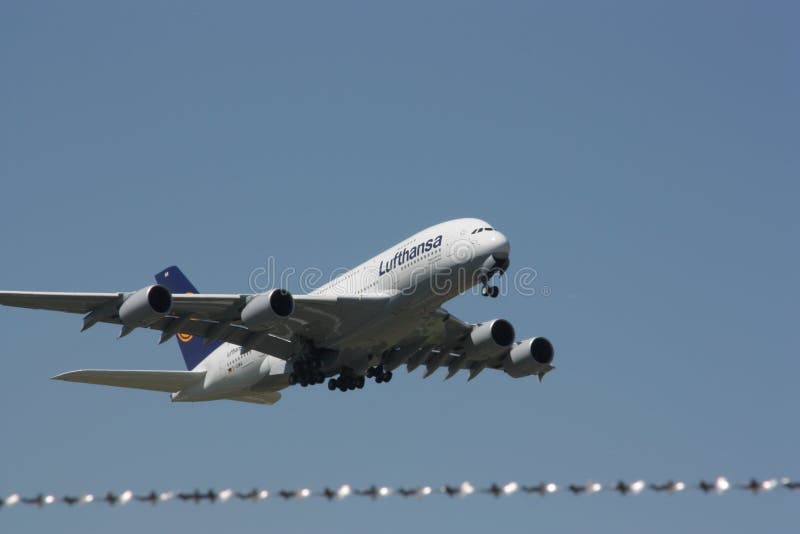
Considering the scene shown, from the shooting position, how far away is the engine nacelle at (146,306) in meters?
41.1

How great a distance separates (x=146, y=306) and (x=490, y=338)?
15406 millimetres

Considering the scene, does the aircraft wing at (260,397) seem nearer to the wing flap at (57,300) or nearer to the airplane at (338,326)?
the airplane at (338,326)

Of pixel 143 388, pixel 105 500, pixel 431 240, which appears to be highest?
pixel 431 240

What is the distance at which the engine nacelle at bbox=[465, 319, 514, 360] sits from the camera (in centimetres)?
4941

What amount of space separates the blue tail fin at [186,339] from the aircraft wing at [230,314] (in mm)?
3826

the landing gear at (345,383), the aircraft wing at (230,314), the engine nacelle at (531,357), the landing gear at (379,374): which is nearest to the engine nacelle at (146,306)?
the aircraft wing at (230,314)

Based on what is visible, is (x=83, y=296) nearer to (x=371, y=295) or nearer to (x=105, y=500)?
(x=371, y=295)

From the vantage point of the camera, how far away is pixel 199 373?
51156mm

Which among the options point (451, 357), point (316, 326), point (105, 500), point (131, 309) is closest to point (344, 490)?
point (105, 500)

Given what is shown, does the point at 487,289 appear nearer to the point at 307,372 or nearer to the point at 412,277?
the point at 412,277

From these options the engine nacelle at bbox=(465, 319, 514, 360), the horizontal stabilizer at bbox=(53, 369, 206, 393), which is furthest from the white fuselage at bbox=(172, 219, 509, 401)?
the engine nacelle at bbox=(465, 319, 514, 360)

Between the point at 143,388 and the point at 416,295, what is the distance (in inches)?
576

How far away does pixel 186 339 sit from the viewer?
54.8 metres

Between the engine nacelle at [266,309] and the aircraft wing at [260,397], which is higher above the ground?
the engine nacelle at [266,309]
